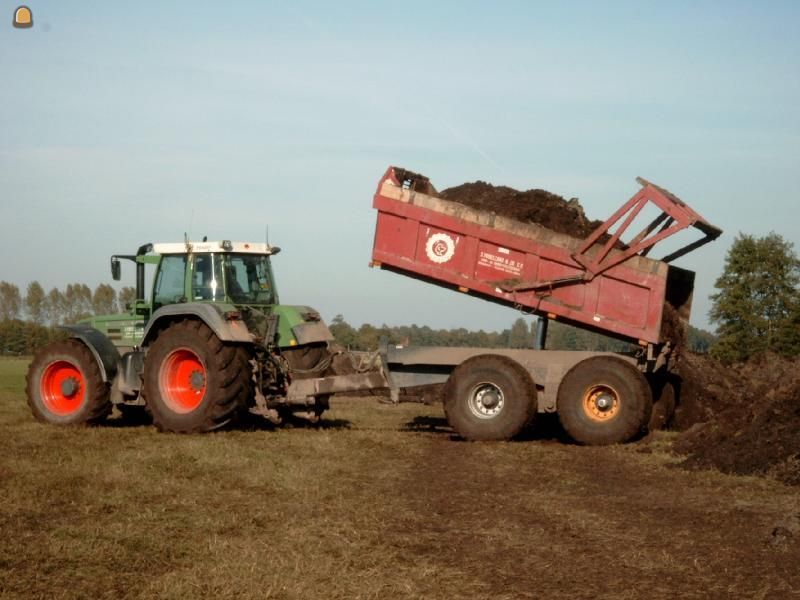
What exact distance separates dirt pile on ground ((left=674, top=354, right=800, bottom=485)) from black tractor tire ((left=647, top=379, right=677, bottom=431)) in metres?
0.14

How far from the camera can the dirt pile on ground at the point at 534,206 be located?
45.3ft

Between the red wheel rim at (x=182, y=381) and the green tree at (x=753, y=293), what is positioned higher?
the green tree at (x=753, y=293)

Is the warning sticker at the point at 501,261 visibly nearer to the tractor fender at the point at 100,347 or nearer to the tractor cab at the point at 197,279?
the tractor cab at the point at 197,279

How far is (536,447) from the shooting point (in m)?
13.0

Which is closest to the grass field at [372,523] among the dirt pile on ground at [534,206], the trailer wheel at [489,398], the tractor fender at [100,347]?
the trailer wheel at [489,398]

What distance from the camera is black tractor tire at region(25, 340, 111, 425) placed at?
1377 cm

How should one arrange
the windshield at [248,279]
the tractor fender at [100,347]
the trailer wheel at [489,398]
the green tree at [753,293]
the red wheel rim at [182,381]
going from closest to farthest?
the red wheel rim at [182,381]
the trailer wheel at [489,398]
the windshield at [248,279]
the tractor fender at [100,347]
the green tree at [753,293]

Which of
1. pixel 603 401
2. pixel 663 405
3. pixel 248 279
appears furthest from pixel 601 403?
pixel 248 279

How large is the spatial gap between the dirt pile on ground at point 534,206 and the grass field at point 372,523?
321cm

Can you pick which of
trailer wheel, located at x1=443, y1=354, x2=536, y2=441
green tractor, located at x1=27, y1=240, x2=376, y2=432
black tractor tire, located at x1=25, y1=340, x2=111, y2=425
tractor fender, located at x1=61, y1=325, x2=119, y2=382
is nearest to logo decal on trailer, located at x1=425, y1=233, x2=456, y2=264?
trailer wheel, located at x1=443, y1=354, x2=536, y2=441

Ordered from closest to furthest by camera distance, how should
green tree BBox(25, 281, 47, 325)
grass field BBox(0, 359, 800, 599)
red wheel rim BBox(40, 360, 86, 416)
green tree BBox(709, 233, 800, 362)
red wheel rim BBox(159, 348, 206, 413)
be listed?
grass field BBox(0, 359, 800, 599) < red wheel rim BBox(159, 348, 206, 413) < red wheel rim BBox(40, 360, 86, 416) < green tree BBox(709, 233, 800, 362) < green tree BBox(25, 281, 47, 325)

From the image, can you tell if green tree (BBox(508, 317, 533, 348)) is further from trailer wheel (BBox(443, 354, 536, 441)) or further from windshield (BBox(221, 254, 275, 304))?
windshield (BBox(221, 254, 275, 304))

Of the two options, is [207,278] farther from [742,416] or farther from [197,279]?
[742,416]

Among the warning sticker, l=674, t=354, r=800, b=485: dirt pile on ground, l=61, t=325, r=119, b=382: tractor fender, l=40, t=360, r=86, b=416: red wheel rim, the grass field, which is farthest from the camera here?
l=40, t=360, r=86, b=416: red wheel rim
